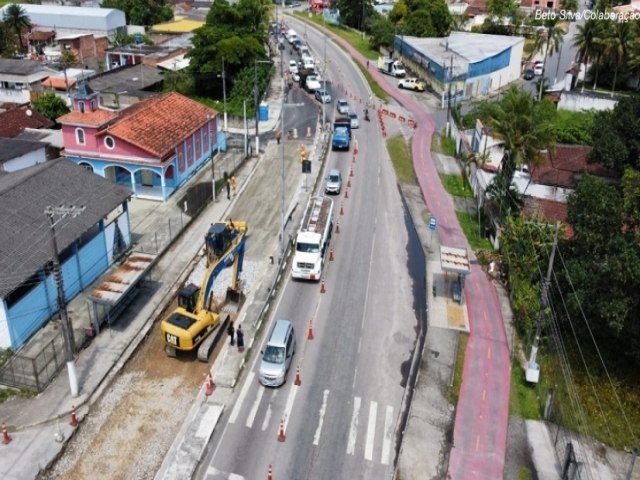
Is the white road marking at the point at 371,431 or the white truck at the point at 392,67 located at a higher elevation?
the white truck at the point at 392,67

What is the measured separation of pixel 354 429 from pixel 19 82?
216 ft

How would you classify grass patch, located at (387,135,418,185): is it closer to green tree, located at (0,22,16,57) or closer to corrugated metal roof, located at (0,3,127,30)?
corrugated metal roof, located at (0,3,127,30)

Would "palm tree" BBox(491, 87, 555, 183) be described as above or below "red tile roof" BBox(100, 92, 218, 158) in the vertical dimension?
above

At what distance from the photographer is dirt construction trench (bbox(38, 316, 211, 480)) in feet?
82.3

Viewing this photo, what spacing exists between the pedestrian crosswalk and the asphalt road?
44mm

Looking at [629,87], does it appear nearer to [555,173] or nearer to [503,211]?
[555,173]

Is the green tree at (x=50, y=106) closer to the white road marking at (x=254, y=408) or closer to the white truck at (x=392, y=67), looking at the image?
the white road marking at (x=254, y=408)

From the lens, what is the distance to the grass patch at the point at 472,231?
45.4m

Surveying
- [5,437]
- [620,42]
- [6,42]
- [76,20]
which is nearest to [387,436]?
[5,437]

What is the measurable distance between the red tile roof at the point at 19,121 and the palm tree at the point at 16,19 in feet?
151

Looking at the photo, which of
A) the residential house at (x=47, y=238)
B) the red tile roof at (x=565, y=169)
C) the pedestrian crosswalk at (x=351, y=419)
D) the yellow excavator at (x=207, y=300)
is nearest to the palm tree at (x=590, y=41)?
the red tile roof at (x=565, y=169)

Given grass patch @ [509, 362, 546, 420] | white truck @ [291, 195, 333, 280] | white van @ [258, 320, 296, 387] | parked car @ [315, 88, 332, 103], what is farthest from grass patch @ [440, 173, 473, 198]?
white van @ [258, 320, 296, 387]

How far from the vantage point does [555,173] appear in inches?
1962

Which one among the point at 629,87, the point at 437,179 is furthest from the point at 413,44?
the point at 437,179
